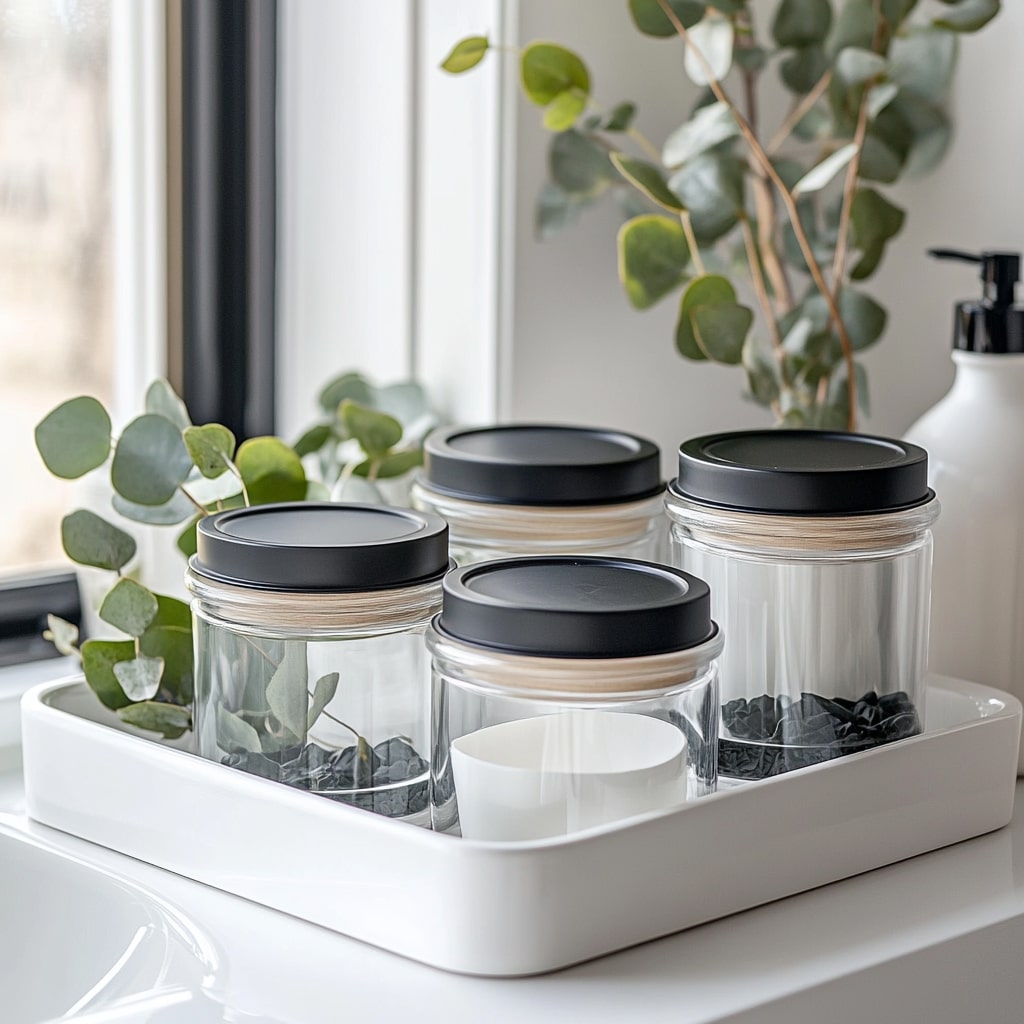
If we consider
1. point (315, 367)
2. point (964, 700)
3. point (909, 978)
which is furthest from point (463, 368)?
point (909, 978)

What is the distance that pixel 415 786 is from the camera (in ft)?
1.96

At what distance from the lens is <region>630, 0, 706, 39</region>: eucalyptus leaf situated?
828 mm

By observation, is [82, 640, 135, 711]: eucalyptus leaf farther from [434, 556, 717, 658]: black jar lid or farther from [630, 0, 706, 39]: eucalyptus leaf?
[630, 0, 706, 39]: eucalyptus leaf

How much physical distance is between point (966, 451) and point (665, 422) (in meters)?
0.28

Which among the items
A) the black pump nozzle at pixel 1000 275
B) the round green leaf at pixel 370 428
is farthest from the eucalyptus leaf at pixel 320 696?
the black pump nozzle at pixel 1000 275

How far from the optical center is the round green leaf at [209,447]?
0.65 metres

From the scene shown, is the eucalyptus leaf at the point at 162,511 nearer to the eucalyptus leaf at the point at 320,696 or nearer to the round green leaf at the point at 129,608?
the round green leaf at the point at 129,608

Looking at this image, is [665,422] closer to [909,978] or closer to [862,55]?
[862,55]

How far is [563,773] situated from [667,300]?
48cm

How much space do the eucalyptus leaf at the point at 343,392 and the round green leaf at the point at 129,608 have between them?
27 cm

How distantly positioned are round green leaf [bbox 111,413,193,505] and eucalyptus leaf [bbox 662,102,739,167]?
1.12ft

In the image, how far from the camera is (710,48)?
32.2 inches

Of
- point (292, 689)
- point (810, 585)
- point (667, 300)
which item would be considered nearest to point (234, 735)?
point (292, 689)

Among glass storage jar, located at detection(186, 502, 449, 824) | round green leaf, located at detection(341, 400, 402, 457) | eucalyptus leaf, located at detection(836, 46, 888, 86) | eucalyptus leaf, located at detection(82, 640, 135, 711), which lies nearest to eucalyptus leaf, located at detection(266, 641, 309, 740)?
glass storage jar, located at detection(186, 502, 449, 824)
